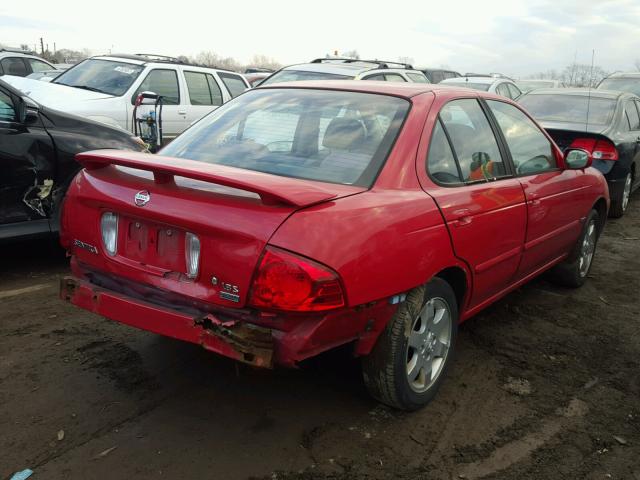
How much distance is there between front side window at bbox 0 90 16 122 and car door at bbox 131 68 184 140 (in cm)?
472

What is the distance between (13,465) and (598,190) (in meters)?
4.64

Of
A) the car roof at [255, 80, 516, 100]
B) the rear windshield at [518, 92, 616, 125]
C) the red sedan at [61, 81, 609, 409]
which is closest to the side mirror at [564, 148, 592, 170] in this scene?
the red sedan at [61, 81, 609, 409]

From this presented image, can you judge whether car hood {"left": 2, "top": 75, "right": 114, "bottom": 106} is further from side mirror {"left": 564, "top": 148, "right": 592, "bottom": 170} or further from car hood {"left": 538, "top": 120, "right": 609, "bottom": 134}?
side mirror {"left": 564, "top": 148, "right": 592, "bottom": 170}

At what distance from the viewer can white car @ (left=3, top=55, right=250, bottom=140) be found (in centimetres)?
889

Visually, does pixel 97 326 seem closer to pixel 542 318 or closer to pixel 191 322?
pixel 191 322

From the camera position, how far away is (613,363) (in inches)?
157

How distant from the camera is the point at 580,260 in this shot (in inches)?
210

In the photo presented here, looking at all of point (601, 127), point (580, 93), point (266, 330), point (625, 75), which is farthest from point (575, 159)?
point (625, 75)

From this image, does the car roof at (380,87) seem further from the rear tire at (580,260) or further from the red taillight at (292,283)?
the rear tire at (580,260)

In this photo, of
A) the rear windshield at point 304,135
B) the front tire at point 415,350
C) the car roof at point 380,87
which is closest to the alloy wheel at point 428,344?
the front tire at point 415,350

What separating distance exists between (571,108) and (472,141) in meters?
5.26

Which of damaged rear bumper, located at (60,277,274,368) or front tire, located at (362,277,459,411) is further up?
damaged rear bumper, located at (60,277,274,368)

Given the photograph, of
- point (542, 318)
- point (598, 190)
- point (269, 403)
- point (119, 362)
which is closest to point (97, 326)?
point (119, 362)

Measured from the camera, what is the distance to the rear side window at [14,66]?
616 inches
